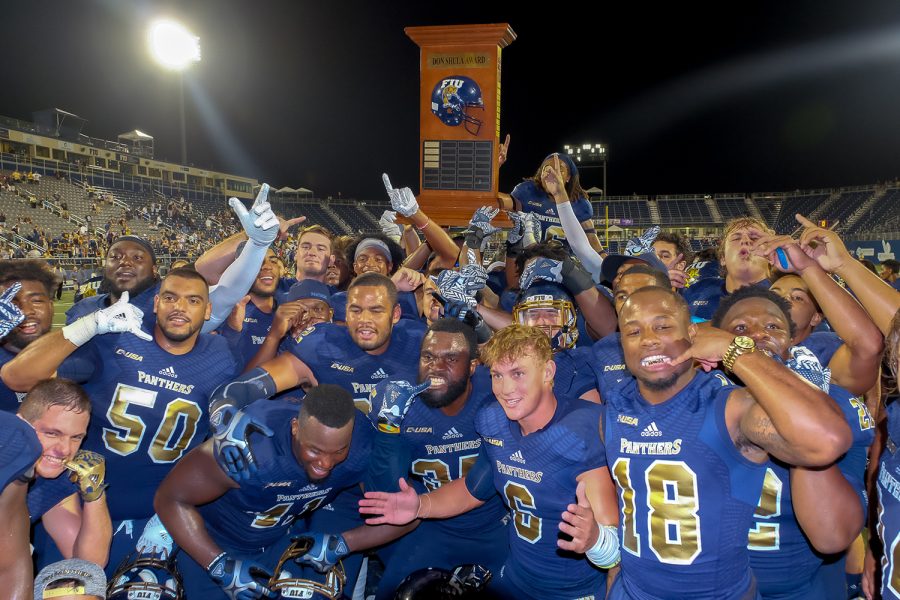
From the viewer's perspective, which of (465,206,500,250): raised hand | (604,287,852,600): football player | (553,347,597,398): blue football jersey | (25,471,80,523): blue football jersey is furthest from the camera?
(465,206,500,250): raised hand

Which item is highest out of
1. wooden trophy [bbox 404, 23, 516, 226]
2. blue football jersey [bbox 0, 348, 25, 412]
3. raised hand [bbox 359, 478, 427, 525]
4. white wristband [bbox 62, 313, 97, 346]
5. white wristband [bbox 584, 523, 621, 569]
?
wooden trophy [bbox 404, 23, 516, 226]

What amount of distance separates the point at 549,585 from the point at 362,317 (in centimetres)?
208

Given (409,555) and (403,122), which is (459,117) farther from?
(403,122)

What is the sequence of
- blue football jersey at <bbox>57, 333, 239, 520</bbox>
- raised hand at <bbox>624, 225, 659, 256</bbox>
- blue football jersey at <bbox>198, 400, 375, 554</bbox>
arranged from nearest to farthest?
blue football jersey at <bbox>198, 400, 375, 554</bbox>, blue football jersey at <bbox>57, 333, 239, 520</bbox>, raised hand at <bbox>624, 225, 659, 256</bbox>

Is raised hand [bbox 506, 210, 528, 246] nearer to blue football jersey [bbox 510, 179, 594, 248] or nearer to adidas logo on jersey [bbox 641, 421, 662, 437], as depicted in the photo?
blue football jersey [bbox 510, 179, 594, 248]

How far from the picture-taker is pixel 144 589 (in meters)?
3.62

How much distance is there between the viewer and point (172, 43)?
31812 millimetres

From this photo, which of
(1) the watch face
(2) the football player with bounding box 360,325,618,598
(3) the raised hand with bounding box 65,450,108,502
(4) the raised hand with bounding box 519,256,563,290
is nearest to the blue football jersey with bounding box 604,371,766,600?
(1) the watch face

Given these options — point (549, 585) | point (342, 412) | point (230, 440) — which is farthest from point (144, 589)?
point (549, 585)

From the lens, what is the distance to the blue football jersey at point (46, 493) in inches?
128

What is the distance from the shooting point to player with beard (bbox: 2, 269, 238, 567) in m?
3.95

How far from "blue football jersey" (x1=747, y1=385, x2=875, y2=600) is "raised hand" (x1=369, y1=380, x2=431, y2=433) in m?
1.91

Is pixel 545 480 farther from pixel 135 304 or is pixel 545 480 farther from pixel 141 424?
pixel 135 304

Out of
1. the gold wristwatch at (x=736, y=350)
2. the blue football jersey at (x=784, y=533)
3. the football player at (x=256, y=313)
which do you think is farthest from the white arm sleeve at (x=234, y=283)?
the blue football jersey at (x=784, y=533)
